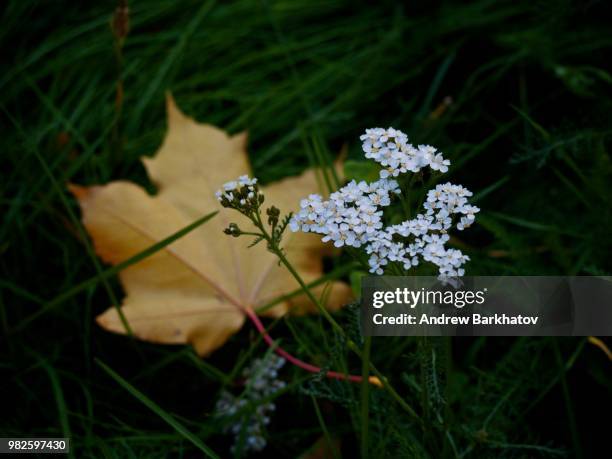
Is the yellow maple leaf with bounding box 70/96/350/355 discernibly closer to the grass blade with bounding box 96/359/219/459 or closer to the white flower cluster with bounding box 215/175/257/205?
the grass blade with bounding box 96/359/219/459

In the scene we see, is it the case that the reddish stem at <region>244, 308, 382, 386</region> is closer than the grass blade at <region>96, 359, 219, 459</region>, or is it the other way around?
the grass blade at <region>96, 359, 219, 459</region>

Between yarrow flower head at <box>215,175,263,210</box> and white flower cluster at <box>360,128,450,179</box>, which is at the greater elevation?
white flower cluster at <box>360,128,450,179</box>

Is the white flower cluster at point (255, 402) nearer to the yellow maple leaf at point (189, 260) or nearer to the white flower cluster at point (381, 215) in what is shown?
the yellow maple leaf at point (189, 260)

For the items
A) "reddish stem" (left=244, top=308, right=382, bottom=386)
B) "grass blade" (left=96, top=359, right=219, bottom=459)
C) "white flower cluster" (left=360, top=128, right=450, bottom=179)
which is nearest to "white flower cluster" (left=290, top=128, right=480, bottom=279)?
"white flower cluster" (left=360, top=128, right=450, bottom=179)

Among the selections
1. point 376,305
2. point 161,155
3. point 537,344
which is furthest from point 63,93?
point 537,344

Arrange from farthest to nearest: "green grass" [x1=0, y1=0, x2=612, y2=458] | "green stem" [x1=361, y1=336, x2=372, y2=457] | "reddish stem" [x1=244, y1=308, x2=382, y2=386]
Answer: "green grass" [x1=0, y1=0, x2=612, y2=458]
"reddish stem" [x1=244, y1=308, x2=382, y2=386]
"green stem" [x1=361, y1=336, x2=372, y2=457]

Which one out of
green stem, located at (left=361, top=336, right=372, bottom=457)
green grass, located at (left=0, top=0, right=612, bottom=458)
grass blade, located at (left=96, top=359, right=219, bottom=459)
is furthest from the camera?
green grass, located at (left=0, top=0, right=612, bottom=458)
